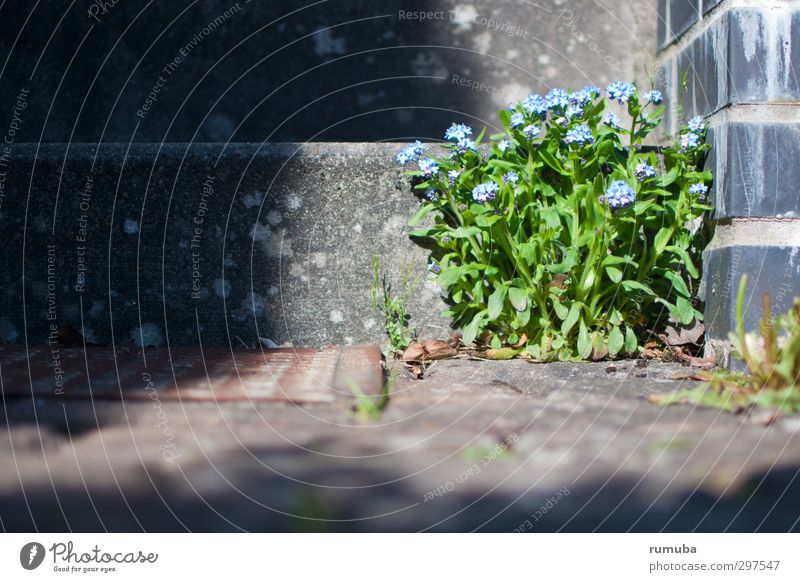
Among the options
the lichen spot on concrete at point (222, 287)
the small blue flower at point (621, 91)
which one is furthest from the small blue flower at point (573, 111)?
the lichen spot on concrete at point (222, 287)

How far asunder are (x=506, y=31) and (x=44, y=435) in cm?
286

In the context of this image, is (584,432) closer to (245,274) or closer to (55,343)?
(245,274)

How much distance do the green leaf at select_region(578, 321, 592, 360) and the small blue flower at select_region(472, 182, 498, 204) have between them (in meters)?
0.50

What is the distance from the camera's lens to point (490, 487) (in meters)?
1.39

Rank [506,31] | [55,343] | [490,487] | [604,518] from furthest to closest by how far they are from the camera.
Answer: [506,31], [55,343], [490,487], [604,518]

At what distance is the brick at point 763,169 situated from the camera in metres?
2.31

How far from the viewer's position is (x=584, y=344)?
2.45 metres

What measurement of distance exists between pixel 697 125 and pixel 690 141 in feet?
0.21

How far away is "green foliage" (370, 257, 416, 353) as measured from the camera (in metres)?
2.71

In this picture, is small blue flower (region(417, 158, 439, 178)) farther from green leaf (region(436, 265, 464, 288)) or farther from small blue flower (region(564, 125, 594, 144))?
small blue flower (region(564, 125, 594, 144))

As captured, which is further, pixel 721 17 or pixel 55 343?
pixel 55 343

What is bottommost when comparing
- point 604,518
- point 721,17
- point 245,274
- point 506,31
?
point 604,518

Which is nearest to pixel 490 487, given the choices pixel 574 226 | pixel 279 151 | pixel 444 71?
pixel 574 226

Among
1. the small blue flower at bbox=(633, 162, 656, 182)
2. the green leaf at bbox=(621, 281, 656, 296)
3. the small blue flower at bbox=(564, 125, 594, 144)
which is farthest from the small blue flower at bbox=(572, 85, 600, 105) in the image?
the green leaf at bbox=(621, 281, 656, 296)
